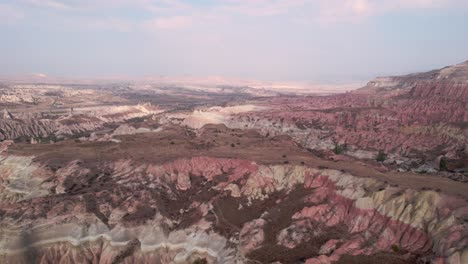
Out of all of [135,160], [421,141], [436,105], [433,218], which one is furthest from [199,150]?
[436,105]

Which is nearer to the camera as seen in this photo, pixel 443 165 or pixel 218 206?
pixel 218 206

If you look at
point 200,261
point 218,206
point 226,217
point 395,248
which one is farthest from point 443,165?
point 200,261

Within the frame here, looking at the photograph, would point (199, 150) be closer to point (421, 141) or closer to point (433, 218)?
point (433, 218)

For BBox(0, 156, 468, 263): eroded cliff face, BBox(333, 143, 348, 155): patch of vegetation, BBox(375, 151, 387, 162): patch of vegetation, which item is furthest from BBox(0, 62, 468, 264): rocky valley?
BBox(333, 143, 348, 155): patch of vegetation

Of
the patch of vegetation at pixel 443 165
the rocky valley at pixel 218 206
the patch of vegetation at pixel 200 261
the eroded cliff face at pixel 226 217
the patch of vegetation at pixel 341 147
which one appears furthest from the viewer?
the patch of vegetation at pixel 341 147

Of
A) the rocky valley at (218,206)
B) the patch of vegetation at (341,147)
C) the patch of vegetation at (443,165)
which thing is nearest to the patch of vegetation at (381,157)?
the patch of vegetation at (341,147)

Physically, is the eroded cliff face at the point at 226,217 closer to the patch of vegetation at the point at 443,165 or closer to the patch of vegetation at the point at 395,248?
the patch of vegetation at the point at 395,248

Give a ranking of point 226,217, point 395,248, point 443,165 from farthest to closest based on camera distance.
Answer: point 443,165 < point 226,217 < point 395,248

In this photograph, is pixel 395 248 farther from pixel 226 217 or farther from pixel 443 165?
pixel 443 165
